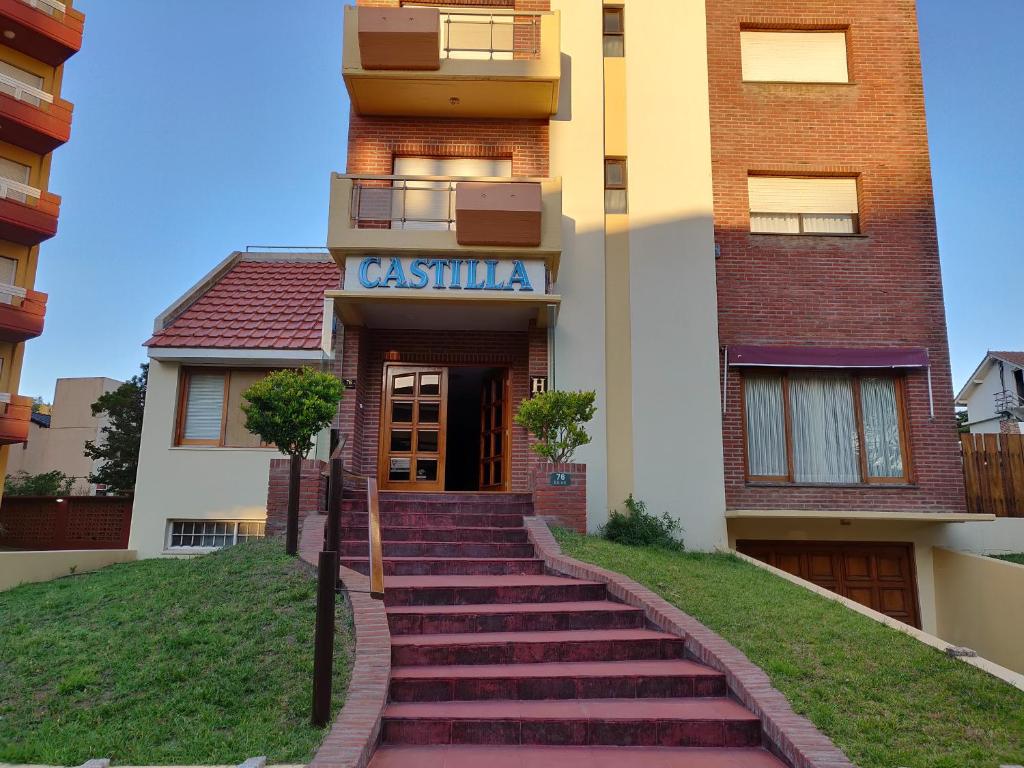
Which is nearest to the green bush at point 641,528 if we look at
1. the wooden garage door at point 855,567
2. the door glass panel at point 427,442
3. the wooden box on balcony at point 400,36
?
the wooden garage door at point 855,567

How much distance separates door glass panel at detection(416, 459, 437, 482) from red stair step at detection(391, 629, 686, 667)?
6233mm

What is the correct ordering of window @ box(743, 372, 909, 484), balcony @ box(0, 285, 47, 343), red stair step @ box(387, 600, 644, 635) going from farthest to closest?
1. balcony @ box(0, 285, 47, 343)
2. window @ box(743, 372, 909, 484)
3. red stair step @ box(387, 600, 644, 635)

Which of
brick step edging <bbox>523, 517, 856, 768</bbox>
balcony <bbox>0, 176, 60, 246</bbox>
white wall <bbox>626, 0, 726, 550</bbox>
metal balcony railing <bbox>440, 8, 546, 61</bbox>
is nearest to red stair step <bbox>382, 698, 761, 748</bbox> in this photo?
brick step edging <bbox>523, 517, 856, 768</bbox>

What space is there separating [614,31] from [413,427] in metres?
7.54

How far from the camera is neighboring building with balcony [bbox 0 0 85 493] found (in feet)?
46.8

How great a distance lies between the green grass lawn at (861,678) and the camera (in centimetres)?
470

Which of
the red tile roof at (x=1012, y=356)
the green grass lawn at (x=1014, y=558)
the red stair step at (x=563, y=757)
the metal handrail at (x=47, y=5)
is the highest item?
the metal handrail at (x=47, y=5)

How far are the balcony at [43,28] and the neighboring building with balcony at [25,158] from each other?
0.02 m

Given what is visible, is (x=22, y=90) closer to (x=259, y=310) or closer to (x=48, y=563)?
(x=259, y=310)

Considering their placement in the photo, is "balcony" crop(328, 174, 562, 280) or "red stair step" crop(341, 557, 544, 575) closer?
"red stair step" crop(341, 557, 544, 575)

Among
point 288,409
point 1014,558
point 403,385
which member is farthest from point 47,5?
point 1014,558

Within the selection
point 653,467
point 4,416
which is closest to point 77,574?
point 4,416

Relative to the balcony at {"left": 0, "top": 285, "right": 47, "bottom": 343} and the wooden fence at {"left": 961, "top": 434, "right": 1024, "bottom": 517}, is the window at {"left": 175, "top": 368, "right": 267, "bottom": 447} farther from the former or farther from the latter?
the wooden fence at {"left": 961, "top": 434, "right": 1024, "bottom": 517}

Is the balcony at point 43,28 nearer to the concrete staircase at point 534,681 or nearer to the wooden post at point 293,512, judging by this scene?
the wooden post at point 293,512
